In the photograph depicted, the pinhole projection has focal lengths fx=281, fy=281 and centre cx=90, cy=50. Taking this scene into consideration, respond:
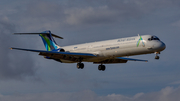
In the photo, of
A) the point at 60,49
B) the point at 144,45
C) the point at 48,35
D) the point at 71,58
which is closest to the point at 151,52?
the point at 144,45

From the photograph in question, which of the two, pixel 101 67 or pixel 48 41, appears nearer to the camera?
pixel 101 67

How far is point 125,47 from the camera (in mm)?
36969

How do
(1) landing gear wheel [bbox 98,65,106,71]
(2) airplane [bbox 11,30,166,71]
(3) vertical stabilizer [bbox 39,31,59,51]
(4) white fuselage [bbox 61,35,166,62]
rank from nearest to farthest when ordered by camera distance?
(4) white fuselage [bbox 61,35,166,62] < (2) airplane [bbox 11,30,166,71] < (1) landing gear wheel [bbox 98,65,106,71] < (3) vertical stabilizer [bbox 39,31,59,51]

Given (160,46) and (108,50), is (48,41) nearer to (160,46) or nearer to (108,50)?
(108,50)

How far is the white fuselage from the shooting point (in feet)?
117

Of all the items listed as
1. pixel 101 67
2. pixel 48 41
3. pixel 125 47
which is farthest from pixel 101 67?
pixel 48 41

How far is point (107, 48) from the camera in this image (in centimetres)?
3869

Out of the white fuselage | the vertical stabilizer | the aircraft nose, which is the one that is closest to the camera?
the aircraft nose

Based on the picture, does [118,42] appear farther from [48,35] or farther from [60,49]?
[48,35]

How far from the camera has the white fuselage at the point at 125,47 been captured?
35812 millimetres

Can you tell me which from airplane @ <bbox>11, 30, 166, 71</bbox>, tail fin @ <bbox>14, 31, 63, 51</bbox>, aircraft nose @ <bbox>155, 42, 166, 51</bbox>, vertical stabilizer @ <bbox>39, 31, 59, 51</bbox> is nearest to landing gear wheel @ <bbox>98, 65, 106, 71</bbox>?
airplane @ <bbox>11, 30, 166, 71</bbox>

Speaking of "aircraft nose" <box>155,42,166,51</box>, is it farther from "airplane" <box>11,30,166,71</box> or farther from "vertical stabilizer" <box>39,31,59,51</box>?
"vertical stabilizer" <box>39,31,59,51</box>

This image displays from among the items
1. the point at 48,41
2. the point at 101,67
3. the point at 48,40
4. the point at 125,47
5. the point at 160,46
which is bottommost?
the point at 101,67

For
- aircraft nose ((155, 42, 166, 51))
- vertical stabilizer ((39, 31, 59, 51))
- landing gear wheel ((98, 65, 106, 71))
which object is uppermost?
vertical stabilizer ((39, 31, 59, 51))
